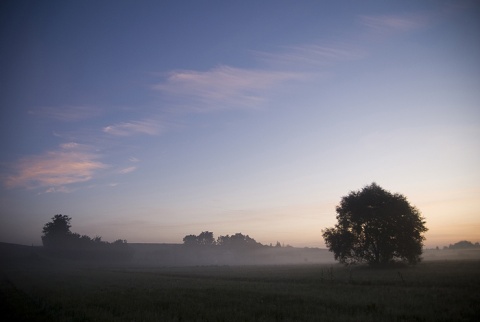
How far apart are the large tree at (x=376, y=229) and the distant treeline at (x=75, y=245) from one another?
12777 centimetres

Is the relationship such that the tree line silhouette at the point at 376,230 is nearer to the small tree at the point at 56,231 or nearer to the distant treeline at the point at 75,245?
the distant treeline at the point at 75,245

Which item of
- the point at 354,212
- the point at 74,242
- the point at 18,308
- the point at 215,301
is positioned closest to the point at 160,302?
the point at 215,301

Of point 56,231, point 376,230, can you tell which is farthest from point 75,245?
point 376,230

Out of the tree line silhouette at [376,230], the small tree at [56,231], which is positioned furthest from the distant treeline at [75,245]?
the tree line silhouette at [376,230]

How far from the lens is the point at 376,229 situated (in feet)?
155

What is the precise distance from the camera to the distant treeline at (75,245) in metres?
134

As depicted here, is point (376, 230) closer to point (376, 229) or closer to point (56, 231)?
point (376, 229)

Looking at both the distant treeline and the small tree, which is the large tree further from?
the small tree

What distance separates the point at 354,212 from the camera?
50.6m

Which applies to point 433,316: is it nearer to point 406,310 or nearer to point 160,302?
point 406,310

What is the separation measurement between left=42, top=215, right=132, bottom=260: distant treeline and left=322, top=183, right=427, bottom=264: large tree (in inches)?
5030

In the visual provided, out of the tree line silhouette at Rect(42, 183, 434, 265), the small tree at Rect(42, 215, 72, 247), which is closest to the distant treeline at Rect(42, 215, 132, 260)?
the small tree at Rect(42, 215, 72, 247)

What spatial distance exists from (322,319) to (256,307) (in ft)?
15.7

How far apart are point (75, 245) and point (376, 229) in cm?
15446
